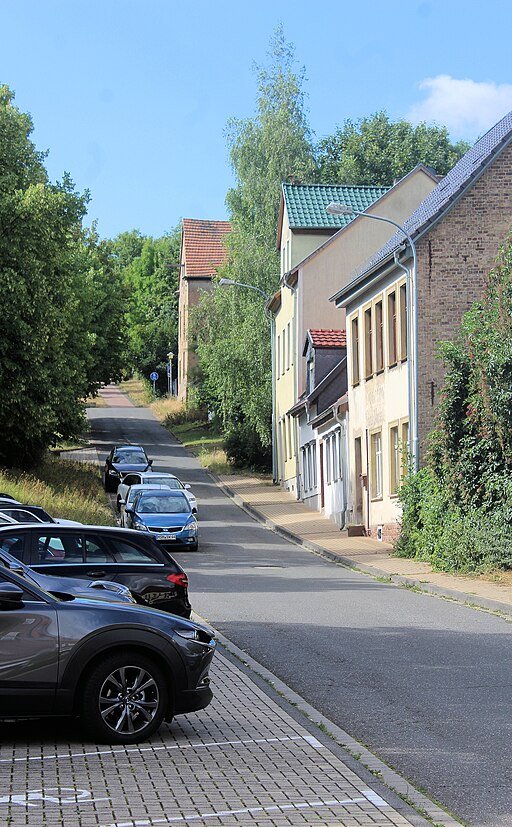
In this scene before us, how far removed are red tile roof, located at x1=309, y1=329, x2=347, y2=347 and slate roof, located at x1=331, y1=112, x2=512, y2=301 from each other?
14.5ft

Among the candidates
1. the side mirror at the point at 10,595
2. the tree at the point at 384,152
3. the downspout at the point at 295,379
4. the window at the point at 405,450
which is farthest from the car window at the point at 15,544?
the tree at the point at 384,152

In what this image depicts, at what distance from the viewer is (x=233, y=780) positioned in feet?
23.6

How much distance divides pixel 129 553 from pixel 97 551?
0.39m

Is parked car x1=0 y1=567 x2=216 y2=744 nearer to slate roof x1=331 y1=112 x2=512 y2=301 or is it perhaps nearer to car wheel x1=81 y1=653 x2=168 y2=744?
car wheel x1=81 y1=653 x2=168 y2=744

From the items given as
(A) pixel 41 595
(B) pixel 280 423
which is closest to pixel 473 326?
(A) pixel 41 595

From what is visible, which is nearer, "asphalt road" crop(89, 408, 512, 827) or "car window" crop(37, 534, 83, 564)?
"asphalt road" crop(89, 408, 512, 827)

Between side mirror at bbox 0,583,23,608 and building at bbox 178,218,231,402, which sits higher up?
building at bbox 178,218,231,402

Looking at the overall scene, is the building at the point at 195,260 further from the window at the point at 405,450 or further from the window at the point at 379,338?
the window at the point at 405,450

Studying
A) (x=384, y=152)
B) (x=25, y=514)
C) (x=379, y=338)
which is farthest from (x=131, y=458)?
(x=384, y=152)

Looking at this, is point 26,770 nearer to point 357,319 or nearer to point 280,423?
point 357,319

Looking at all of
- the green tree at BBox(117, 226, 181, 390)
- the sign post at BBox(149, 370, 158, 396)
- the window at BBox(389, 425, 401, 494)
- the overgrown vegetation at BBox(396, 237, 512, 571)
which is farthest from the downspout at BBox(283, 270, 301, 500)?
the sign post at BBox(149, 370, 158, 396)

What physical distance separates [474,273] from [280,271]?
25654 millimetres

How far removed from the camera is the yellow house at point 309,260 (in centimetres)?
4597

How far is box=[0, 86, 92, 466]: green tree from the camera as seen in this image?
38969mm
